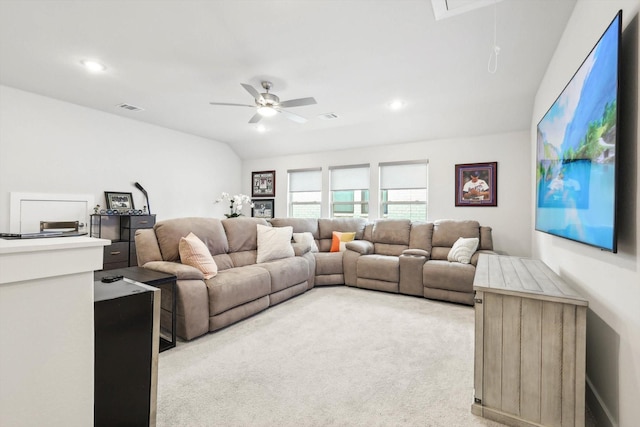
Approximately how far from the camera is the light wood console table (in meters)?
1.47

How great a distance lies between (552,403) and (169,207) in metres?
5.96

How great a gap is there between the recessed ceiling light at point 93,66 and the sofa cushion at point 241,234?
7.08ft

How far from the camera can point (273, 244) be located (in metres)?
4.03

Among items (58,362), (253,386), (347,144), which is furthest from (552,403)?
(347,144)

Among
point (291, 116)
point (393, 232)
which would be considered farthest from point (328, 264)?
point (291, 116)

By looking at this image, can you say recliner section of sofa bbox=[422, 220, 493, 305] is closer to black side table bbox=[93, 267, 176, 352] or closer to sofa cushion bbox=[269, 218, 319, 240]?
sofa cushion bbox=[269, 218, 319, 240]

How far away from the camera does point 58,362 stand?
81 cm

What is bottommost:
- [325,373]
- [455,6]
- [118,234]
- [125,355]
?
[325,373]

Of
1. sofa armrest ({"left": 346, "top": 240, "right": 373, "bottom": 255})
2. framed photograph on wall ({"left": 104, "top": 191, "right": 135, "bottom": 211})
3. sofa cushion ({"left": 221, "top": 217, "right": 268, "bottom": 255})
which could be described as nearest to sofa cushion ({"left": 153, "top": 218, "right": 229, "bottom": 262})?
sofa cushion ({"left": 221, "top": 217, "right": 268, "bottom": 255})

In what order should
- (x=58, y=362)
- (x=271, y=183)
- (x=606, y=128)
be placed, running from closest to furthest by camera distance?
(x=58, y=362) < (x=606, y=128) < (x=271, y=183)

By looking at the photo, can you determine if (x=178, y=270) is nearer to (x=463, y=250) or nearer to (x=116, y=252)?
(x=116, y=252)

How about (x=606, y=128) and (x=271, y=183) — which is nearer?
(x=606, y=128)

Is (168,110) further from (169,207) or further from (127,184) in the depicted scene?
(169,207)

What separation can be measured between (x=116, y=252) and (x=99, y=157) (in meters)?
1.56
